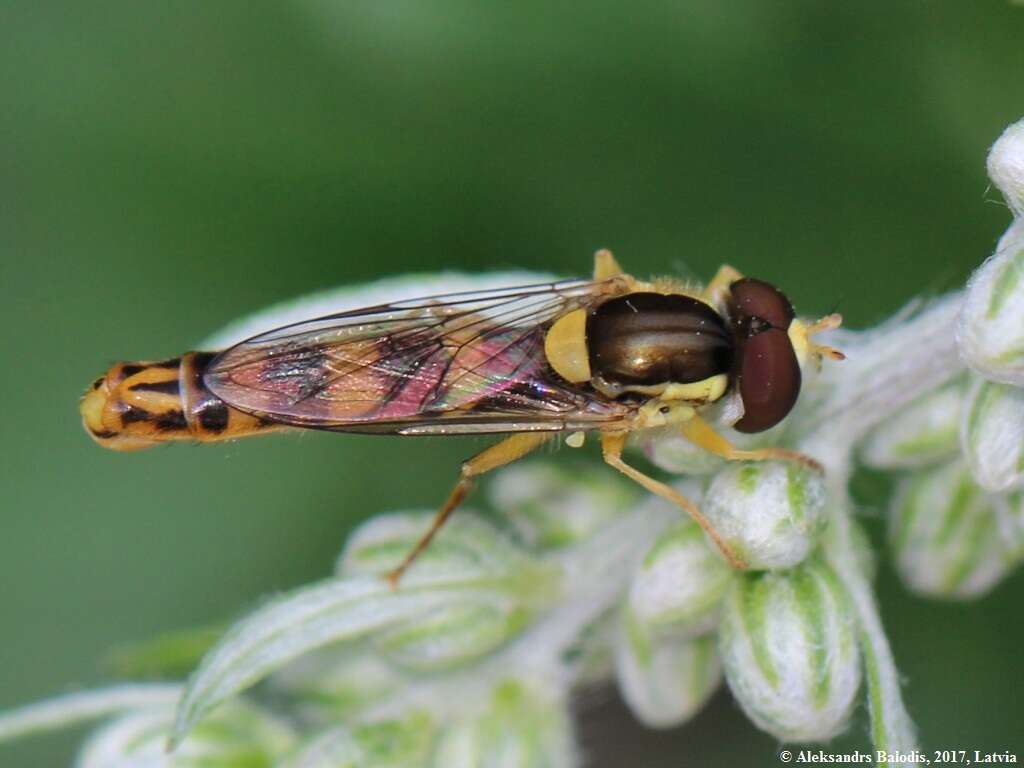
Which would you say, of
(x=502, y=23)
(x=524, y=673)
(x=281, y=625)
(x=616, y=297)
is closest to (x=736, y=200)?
(x=502, y=23)

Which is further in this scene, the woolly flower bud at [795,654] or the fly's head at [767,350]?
the fly's head at [767,350]

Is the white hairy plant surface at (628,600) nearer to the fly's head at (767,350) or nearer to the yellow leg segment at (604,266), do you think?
the fly's head at (767,350)

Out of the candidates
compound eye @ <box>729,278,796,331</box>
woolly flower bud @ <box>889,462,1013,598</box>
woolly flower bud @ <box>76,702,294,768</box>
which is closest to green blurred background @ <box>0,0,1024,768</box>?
woolly flower bud @ <box>889,462,1013,598</box>

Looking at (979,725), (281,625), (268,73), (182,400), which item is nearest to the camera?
(281,625)

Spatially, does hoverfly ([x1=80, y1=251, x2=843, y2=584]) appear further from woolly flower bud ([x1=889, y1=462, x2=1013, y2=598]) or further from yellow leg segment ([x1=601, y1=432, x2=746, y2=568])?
woolly flower bud ([x1=889, y1=462, x2=1013, y2=598])

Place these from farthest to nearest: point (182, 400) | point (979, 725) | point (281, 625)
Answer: point (979, 725), point (182, 400), point (281, 625)

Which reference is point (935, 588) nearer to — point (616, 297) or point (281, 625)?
point (616, 297)

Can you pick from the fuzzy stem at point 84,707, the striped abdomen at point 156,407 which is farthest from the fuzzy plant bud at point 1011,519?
the fuzzy stem at point 84,707
